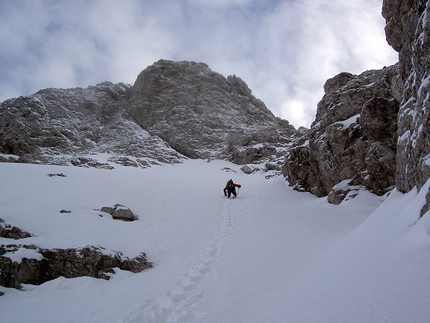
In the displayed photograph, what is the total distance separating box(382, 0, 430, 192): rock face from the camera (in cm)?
758

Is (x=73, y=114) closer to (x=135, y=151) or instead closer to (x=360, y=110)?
(x=135, y=151)

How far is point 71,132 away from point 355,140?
5561cm

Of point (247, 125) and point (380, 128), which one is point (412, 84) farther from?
point (247, 125)

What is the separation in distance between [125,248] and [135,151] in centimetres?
4470

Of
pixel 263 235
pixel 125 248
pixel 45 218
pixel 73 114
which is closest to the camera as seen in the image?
pixel 125 248

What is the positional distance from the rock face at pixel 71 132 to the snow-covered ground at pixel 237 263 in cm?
2954

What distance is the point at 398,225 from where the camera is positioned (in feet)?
20.9

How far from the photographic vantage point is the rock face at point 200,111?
57.9 meters

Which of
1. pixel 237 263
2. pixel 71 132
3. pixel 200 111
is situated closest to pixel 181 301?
pixel 237 263

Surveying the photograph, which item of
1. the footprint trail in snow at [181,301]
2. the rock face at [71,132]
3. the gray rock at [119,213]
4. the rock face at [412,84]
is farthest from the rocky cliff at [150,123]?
the footprint trail in snow at [181,301]

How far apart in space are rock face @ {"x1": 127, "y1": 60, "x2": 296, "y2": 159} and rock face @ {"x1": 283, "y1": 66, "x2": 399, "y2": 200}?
34430 mm

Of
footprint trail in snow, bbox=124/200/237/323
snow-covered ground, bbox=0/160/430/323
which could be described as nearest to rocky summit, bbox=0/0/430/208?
snow-covered ground, bbox=0/160/430/323

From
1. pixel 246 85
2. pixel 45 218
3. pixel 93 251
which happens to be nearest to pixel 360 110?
pixel 93 251

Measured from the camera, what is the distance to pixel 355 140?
49.9ft
